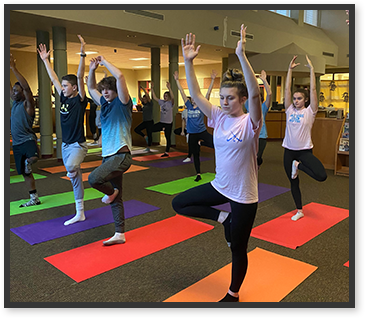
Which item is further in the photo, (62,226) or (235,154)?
(62,226)

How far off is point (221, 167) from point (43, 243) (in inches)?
85.6

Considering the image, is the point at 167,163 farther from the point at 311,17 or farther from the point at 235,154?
the point at 311,17

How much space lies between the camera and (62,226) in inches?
149

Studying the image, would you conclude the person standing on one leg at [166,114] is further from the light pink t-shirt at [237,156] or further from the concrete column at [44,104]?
the light pink t-shirt at [237,156]

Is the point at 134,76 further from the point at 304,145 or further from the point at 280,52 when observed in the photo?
the point at 304,145

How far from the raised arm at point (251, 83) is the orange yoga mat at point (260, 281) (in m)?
1.28

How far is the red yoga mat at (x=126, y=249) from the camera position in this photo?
2.83 metres

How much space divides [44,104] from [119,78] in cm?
561

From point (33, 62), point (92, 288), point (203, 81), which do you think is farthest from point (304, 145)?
point (203, 81)

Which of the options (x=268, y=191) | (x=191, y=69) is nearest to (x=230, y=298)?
(x=191, y=69)

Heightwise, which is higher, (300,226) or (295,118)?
(295,118)

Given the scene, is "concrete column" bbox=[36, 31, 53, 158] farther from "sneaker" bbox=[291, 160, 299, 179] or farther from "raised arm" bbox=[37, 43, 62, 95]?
"sneaker" bbox=[291, 160, 299, 179]

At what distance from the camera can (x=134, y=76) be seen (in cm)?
2017

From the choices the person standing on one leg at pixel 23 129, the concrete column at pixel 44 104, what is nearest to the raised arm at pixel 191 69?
the person standing on one leg at pixel 23 129
